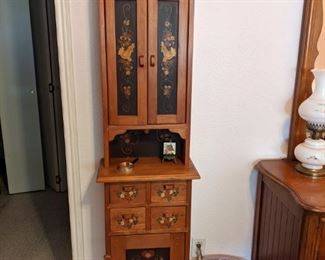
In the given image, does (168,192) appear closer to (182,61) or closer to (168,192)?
(168,192)

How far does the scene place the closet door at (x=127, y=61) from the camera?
144cm

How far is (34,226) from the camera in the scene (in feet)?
8.34

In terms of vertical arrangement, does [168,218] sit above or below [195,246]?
above

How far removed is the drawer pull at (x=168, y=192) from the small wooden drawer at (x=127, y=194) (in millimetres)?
84

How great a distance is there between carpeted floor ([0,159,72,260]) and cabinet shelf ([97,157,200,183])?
926 mm

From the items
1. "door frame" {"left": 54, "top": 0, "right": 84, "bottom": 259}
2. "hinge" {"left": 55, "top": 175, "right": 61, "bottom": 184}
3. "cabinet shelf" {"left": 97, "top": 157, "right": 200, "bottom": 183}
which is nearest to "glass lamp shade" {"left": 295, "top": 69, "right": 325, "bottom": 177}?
"cabinet shelf" {"left": 97, "top": 157, "right": 200, "bottom": 183}

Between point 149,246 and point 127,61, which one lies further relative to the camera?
point 149,246

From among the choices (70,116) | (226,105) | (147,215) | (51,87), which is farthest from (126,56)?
(51,87)

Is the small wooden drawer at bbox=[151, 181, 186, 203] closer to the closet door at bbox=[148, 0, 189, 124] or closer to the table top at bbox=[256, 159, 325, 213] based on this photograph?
the closet door at bbox=[148, 0, 189, 124]

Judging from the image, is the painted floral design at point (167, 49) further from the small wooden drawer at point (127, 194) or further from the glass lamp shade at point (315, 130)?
the glass lamp shade at point (315, 130)

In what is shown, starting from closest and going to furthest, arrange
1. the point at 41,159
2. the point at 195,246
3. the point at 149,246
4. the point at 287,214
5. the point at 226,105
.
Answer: the point at 287,214
the point at 149,246
the point at 226,105
the point at 195,246
the point at 41,159

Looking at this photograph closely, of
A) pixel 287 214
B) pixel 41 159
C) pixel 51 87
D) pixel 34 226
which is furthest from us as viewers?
pixel 41 159

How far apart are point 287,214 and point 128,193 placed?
0.73 metres

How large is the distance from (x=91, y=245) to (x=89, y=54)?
3.45 ft
